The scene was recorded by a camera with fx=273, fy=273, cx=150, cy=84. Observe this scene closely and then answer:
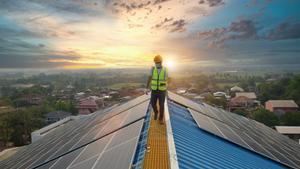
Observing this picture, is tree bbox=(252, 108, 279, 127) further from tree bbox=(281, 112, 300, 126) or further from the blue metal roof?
the blue metal roof

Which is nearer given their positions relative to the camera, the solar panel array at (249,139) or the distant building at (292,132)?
the solar panel array at (249,139)

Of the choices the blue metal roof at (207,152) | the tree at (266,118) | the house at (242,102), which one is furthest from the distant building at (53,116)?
the blue metal roof at (207,152)

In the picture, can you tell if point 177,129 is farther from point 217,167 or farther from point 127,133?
point 217,167

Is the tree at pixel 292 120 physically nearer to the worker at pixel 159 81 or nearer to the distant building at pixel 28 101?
the worker at pixel 159 81

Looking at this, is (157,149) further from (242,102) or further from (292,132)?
(242,102)

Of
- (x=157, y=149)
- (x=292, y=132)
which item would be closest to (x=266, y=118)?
(x=292, y=132)

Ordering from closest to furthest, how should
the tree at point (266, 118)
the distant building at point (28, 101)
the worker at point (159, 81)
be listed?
1. the worker at point (159, 81)
2. the tree at point (266, 118)
3. the distant building at point (28, 101)
